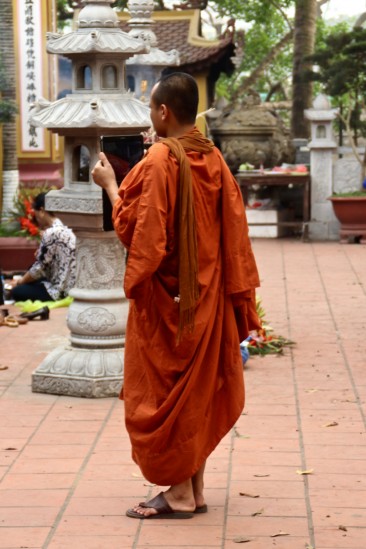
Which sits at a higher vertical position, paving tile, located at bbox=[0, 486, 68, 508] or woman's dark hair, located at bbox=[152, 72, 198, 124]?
woman's dark hair, located at bbox=[152, 72, 198, 124]

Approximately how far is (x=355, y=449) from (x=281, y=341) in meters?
2.70

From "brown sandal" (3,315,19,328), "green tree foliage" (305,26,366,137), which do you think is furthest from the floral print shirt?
"green tree foliage" (305,26,366,137)

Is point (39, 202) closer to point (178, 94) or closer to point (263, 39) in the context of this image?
point (178, 94)

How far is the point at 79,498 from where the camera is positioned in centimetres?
511

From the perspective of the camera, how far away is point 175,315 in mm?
4711

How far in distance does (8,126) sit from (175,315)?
965 cm

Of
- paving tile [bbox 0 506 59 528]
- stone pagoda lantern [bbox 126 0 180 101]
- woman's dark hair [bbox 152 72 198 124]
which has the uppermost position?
stone pagoda lantern [bbox 126 0 180 101]

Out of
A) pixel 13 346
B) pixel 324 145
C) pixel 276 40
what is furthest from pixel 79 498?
pixel 276 40

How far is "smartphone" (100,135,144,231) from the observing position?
5555 millimetres

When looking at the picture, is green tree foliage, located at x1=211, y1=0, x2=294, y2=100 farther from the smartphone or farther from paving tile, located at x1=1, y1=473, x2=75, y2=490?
paving tile, located at x1=1, y1=473, x2=75, y2=490

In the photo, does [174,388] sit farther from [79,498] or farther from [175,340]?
[79,498]

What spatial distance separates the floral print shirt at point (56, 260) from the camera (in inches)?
379

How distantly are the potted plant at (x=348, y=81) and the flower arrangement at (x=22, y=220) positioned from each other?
12.9 ft

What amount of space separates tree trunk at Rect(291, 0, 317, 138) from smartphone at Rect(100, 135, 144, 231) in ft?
51.8
